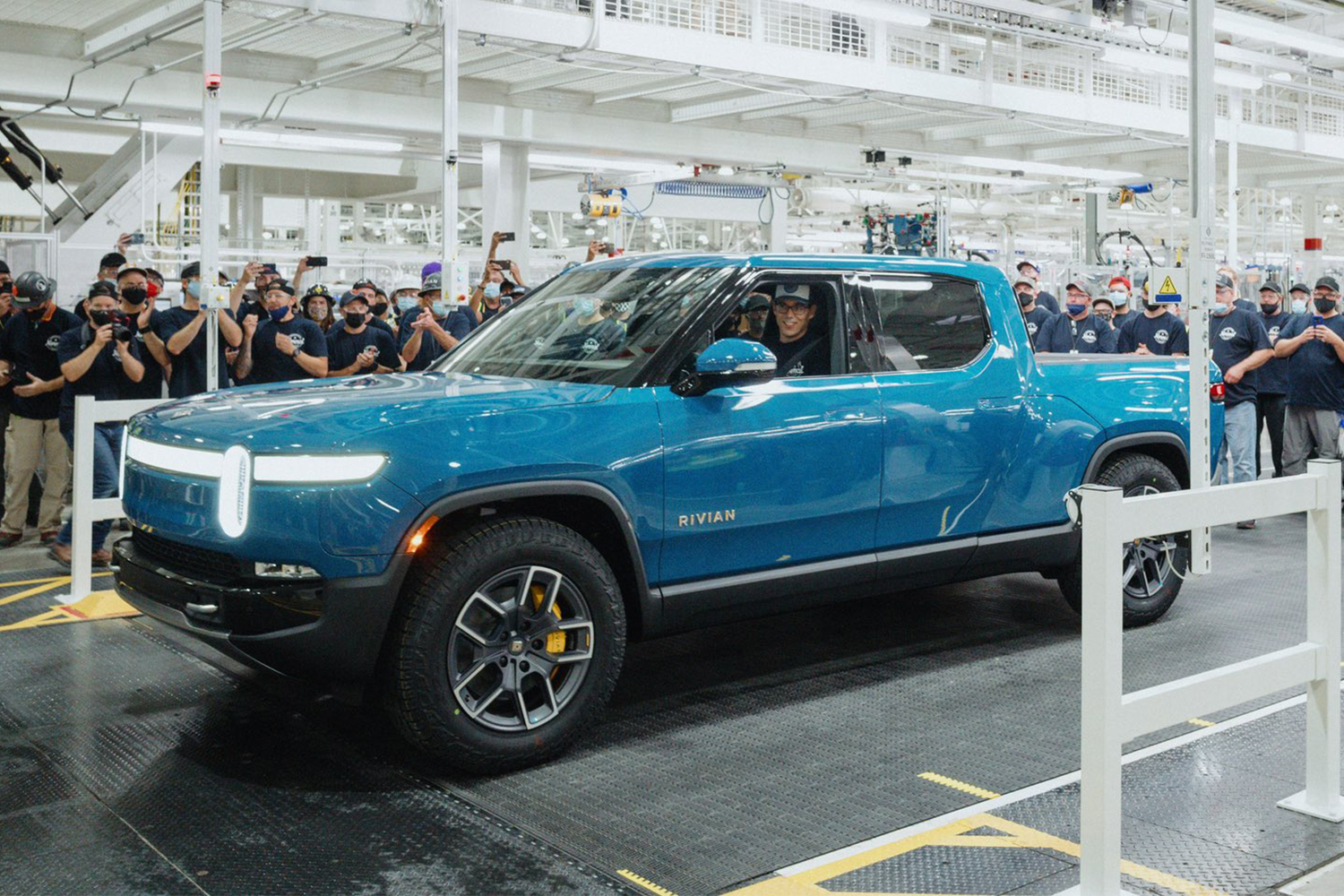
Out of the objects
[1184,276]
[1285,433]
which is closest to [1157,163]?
[1285,433]

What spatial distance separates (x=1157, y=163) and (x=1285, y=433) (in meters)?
14.2

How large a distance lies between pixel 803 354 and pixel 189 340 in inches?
206

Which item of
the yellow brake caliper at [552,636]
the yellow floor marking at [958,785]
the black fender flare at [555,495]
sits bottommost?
the yellow floor marking at [958,785]

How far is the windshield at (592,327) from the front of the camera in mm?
4781

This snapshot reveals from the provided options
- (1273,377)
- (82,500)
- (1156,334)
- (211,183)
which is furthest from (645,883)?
(1273,377)

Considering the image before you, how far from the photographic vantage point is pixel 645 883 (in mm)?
3418

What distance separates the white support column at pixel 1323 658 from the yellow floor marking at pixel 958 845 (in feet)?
2.57

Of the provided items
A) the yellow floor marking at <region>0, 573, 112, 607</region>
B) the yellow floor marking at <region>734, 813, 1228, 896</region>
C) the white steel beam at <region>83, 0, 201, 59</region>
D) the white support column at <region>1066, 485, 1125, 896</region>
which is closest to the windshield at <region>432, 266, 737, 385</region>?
the yellow floor marking at <region>734, 813, 1228, 896</region>

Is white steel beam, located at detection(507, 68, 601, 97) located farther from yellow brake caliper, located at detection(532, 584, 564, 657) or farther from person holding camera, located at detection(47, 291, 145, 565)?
yellow brake caliper, located at detection(532, 584, 564, 657)

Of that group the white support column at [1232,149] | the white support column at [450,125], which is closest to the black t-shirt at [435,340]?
the white support column at [450,125]

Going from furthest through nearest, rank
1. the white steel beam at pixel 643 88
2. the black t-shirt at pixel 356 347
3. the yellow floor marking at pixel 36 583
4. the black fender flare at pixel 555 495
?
the white steel beam at pixel 643 88
the black t-shirt at pixel 356 347
the yellow floor marking at pixel 36 583
the black fender flare at pixel 555 495

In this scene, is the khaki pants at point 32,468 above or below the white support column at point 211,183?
below

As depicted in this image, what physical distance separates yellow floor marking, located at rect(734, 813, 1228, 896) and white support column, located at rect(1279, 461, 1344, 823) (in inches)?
30.8

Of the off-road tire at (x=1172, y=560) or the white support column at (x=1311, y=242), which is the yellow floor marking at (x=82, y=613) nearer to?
the off-road tire at (x=1172, y=560)
